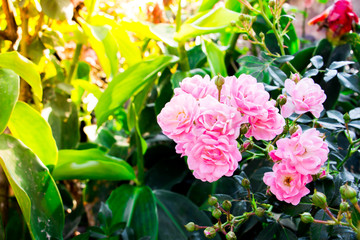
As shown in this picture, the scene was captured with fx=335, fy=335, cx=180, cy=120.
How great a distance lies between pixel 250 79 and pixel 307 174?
137mm

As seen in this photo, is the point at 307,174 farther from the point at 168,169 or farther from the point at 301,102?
the point at 168,169

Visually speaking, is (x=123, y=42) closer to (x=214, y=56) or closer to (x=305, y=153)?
(x=214, y=56)

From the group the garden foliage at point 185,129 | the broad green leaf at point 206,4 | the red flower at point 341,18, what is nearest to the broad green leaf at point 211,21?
the garden foliage at point 185,129

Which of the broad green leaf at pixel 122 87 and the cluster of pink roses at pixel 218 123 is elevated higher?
the cluster of pink roses at pixel 218 123

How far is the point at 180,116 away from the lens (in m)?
0.41

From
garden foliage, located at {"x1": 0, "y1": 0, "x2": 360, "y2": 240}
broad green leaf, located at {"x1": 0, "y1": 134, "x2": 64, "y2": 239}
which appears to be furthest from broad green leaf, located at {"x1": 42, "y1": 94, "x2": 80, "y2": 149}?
broad green leaf, located at {"x1": 0, "y1": 134, "x2": 64, "y2": 239}

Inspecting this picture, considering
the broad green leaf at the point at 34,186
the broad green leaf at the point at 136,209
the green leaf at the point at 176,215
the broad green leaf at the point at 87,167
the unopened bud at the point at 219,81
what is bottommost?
the green leaf at the point at 176,215

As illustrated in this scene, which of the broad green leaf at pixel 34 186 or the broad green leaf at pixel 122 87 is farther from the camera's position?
the broad green leaf at pixel 122 87

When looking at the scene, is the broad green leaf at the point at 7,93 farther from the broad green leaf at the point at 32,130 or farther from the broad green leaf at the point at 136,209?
the broad green leaf at the point at 136,209

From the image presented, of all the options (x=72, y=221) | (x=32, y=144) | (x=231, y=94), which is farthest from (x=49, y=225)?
(x=231, y=94)

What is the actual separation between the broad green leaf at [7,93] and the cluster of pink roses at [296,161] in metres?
0.42

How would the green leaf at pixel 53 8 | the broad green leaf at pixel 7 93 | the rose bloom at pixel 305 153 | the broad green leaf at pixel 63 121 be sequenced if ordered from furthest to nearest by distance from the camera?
the broad green leaf at pixel 63 121 → the green leaf at pixel 53 8 → the broad green leaf at pixel 7 93 → the rose bloom at pixel 305 153

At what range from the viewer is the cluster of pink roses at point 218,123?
0.39 metres

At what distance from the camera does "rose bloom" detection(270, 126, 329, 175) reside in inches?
15.3
